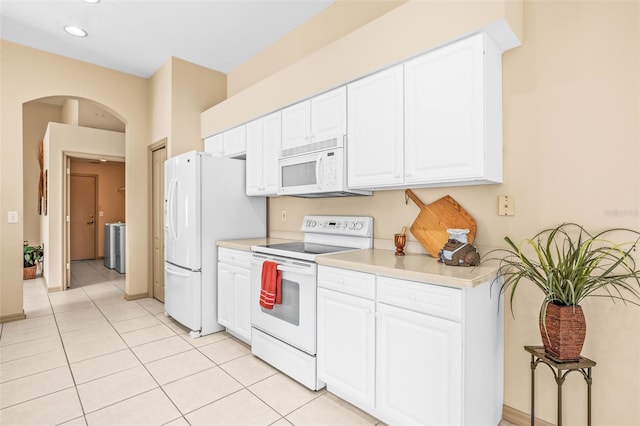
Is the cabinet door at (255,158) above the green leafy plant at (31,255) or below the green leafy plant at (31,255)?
above

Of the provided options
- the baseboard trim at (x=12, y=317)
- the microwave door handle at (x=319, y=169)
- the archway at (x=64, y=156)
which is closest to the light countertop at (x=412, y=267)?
the microwave door handle at (x=319, y=169)

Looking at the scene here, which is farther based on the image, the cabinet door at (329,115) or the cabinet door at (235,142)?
the cabinet door at (235,142)

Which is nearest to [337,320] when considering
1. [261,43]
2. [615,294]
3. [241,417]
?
[241,417]

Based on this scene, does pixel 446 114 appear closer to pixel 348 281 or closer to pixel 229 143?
pixel 348 281

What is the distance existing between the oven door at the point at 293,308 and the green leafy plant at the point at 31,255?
17.7ft

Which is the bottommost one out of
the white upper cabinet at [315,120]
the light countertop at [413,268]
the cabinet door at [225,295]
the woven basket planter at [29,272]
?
the woven basket planter at [29,272]

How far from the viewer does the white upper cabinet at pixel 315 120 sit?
2531mm

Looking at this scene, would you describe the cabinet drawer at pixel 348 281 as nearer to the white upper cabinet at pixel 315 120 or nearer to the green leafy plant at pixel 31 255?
the white upper cabinet at pixel 315 120

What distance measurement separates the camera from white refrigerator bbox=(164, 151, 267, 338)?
3256 mm

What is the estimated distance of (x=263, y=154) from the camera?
327 centimetres

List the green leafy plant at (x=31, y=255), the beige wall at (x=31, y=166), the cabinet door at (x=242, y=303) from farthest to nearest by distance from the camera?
1. the beige wall at (x=31, y=166)
2. the green leafy plant at (x=31, y=255)
3. the cabinet door at (x=242, y=303)

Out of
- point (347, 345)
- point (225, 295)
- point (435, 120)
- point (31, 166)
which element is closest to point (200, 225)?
point (225, 295)

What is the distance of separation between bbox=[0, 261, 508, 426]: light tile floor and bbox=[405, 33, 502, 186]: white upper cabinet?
1.58 meters

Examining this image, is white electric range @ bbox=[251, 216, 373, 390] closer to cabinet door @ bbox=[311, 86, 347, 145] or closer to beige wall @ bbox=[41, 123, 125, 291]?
cabinet door @ bbox=[311, 86, 347, 145]
